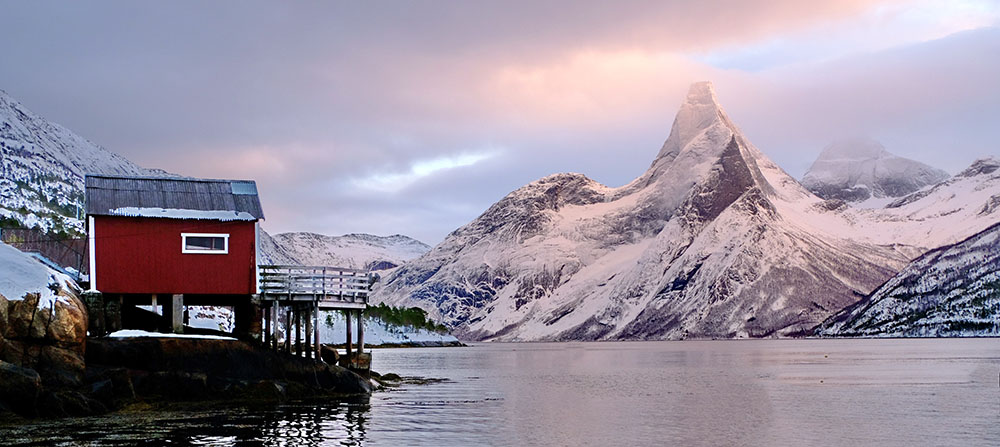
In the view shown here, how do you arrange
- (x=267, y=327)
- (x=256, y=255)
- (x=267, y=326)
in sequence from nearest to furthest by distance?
(x=256, y=255) < (x=267, y=326) < (x=267, y=327)

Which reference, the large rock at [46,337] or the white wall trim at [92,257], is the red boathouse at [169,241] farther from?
the large rock at [46,337]

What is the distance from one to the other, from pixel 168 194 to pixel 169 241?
3.66m

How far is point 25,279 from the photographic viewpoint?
173 ft

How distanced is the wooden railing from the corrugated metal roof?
3.96 metres

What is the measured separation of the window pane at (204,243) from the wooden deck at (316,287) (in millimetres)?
2965

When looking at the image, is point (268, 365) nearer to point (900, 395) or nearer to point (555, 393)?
point (555, 393)

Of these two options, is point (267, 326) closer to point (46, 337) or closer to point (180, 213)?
point (180, 213)

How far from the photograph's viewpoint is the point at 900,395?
7075cm

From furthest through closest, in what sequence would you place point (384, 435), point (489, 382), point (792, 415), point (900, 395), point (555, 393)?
point (489, 382) < point (555, 393) < point (900, 395) < point (792, 415) < point (384, 435)

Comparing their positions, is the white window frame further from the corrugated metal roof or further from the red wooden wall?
the corrugated metal roof

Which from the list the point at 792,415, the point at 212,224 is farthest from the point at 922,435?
the point at 212,224

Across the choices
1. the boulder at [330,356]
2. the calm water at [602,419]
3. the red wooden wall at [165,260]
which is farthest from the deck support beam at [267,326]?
the calm water at [602,419]

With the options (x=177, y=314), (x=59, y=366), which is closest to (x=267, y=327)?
(x=177, y=314)

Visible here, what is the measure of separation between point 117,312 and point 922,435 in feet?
147
